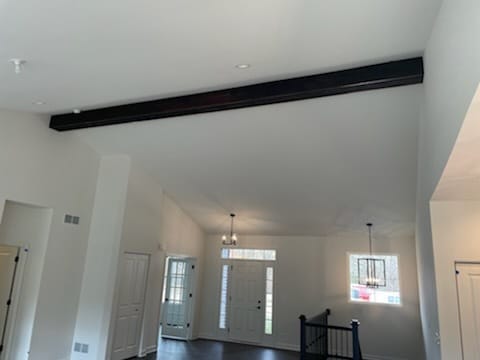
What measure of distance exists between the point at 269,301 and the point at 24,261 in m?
5.42

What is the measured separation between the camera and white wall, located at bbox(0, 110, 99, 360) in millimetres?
5375

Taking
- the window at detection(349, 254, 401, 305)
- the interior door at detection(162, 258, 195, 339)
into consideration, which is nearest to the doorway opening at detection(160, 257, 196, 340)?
the interior door at detection(162, 258, 195, 339)

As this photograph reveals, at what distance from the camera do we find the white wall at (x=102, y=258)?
20.1ft

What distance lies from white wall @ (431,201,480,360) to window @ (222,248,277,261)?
5.50 meters

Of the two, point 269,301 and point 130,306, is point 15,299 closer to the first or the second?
point 130,306

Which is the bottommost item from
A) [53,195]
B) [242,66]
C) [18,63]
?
[53,195]

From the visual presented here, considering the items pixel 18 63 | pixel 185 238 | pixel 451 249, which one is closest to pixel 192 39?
pixel 18 63

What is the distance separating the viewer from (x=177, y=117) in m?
5.31

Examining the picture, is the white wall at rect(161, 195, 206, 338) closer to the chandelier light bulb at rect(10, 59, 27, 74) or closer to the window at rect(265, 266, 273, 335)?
the window at rect(265, 266, 273, 335)

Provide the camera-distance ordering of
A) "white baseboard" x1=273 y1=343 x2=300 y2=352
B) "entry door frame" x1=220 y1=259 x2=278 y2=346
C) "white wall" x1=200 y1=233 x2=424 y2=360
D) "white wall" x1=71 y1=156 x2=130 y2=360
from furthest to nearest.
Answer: "entry door frame" x1=220 y1=259 x2=278 y2=346 → "white baseboard" x1=273 y1=343 x2=300 y2=352 → "white wall" x1=200 y1=233 x2=424 y2=360 → "white wall" x1=71 y1=156 x2=130 y2=360

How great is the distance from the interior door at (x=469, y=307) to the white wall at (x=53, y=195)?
5.83m

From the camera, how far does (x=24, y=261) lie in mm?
5793

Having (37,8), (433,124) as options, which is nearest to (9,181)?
(37,8)

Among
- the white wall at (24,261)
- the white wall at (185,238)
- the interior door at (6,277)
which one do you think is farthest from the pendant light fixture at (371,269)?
the interior door at (6,277)
